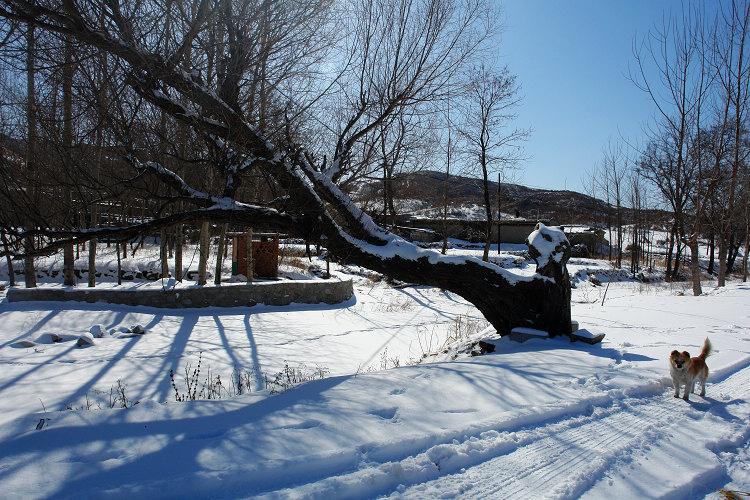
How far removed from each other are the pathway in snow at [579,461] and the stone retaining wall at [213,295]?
9.75m

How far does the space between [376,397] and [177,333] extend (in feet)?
21.4

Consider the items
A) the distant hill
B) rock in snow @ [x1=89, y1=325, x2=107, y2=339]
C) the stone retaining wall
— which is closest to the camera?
rock in snow @ [x1=89, y1=325, x2=107, y2=339]

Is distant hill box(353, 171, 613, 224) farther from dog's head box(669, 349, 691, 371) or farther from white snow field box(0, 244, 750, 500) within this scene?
dog's head box(669, 349, 691, 371)

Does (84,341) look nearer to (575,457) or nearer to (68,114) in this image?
(68,114)

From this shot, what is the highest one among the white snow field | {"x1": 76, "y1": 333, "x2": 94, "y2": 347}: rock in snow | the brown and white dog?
the brown and white dog

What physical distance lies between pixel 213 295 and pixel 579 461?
10.3m

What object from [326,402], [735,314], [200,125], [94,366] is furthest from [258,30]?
[735,314]

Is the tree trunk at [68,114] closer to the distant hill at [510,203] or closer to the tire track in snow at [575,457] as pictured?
the tire track in snow at [575,457]

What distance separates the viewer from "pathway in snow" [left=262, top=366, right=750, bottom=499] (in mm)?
2250

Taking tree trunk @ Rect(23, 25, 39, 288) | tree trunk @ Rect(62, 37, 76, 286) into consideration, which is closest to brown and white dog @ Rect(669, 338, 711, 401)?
tree trunk @ Rect(62, 37, 76, 286)

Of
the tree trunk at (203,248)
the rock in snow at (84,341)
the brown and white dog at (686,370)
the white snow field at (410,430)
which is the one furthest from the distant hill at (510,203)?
the brown and white dog at (686,370)

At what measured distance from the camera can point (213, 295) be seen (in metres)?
11.3

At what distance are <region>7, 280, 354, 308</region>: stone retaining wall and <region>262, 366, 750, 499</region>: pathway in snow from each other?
32.0 ft

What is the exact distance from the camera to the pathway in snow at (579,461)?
2.25 meters
